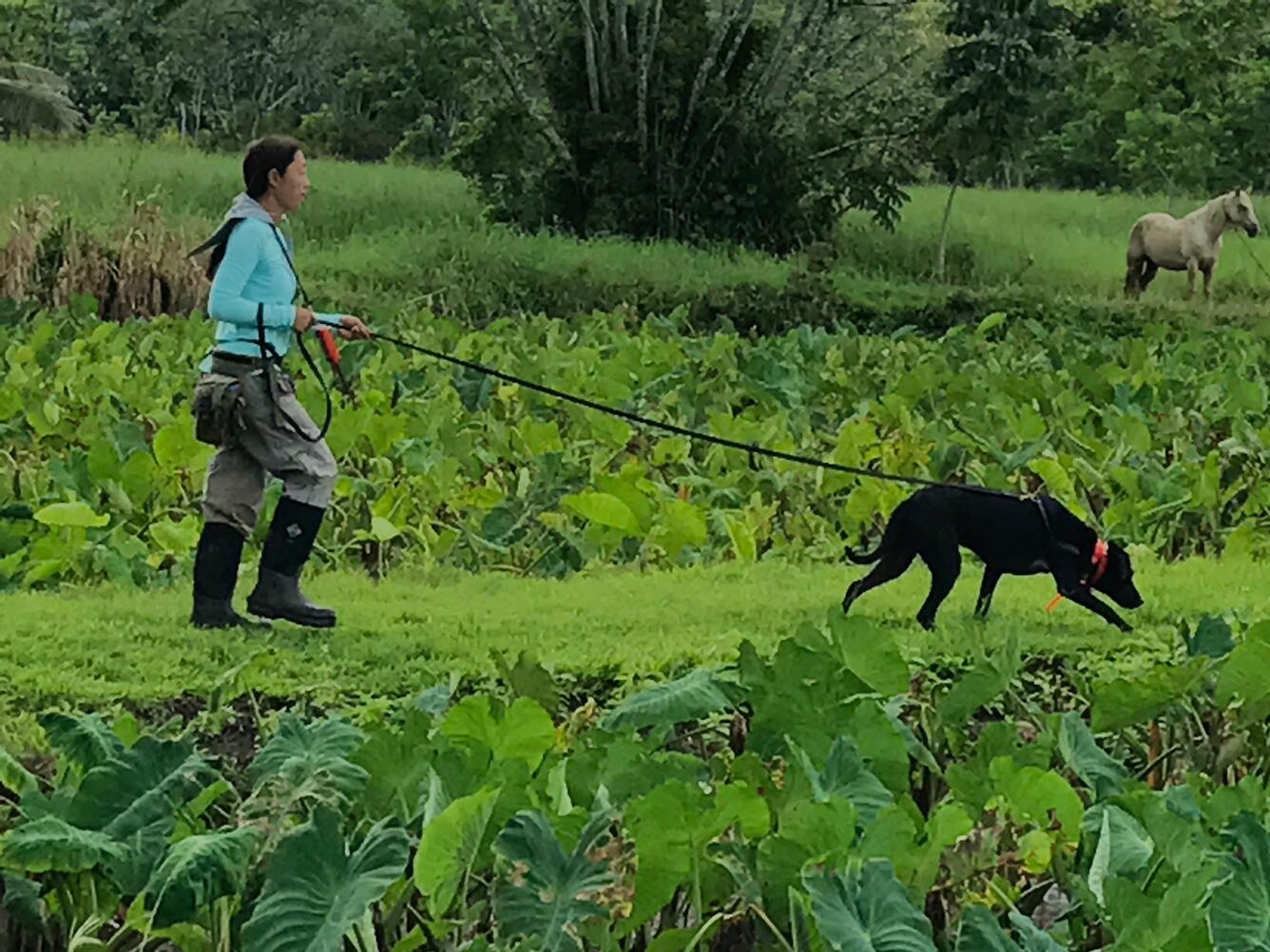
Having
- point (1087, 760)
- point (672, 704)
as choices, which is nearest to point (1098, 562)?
point (1087, 760)

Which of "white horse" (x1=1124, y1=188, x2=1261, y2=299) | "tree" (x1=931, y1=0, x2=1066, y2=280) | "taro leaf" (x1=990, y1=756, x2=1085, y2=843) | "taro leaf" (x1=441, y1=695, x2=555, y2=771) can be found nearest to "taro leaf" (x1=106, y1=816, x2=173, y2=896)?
"taro leaf" (x1=441, y1=695, x2=555, y2=771)

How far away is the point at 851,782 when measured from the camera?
2727 millimetres

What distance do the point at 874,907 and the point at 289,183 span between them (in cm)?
283

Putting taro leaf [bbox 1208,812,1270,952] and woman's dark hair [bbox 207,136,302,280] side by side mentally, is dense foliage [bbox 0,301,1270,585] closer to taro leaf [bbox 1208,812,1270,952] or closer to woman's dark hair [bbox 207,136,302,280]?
woman's dark hair [bbox 207,136,302,280]

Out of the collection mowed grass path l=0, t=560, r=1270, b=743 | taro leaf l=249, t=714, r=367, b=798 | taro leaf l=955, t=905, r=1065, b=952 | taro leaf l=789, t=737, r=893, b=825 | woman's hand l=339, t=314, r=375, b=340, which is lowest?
mowed grass path l=0, t=560, r=1270, b=743

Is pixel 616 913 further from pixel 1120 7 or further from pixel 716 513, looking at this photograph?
pixel 1120 7

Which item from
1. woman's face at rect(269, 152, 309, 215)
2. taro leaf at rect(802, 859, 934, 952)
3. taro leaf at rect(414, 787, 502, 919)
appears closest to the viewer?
taro leaf at rect(802, 859, 934, 952)

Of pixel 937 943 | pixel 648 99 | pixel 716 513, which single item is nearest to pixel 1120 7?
pixel 648 99

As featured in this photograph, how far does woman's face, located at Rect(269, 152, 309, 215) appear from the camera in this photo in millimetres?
4641

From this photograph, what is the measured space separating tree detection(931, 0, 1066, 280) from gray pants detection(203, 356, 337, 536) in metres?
13.0

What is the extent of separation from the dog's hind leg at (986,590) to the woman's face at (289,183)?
5.66ft

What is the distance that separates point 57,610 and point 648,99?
41.1ft

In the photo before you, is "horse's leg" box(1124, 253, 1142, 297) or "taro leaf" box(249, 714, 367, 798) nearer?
"taro leaf" box(249, 714, 367, 798)

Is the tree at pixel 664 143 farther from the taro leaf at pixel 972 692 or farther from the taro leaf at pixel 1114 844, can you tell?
the taro leaf at pixel 1114 844
